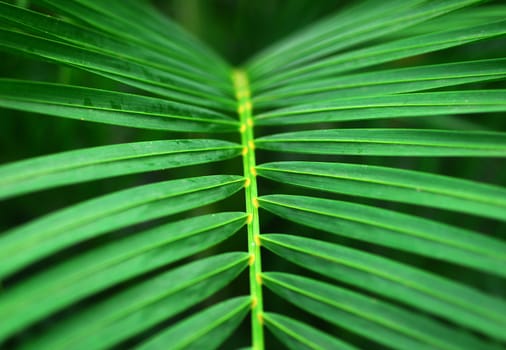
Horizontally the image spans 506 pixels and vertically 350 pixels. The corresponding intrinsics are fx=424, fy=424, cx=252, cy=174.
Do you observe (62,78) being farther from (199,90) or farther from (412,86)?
(412,86)

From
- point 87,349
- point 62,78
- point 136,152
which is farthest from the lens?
point 62,78

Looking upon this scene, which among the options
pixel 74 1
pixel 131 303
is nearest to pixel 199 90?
pixel 74 1

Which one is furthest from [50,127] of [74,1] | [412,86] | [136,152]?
[412,86]

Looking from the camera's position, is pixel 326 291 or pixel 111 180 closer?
pixel 326 291

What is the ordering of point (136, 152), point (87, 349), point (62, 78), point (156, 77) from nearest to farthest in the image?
point (87, 349) → point (136, 152) → point (156, 77) → point (62, 78)

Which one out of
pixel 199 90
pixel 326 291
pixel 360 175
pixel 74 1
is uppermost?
pixel 74 1

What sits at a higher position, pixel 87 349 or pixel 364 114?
pixel 364 114
